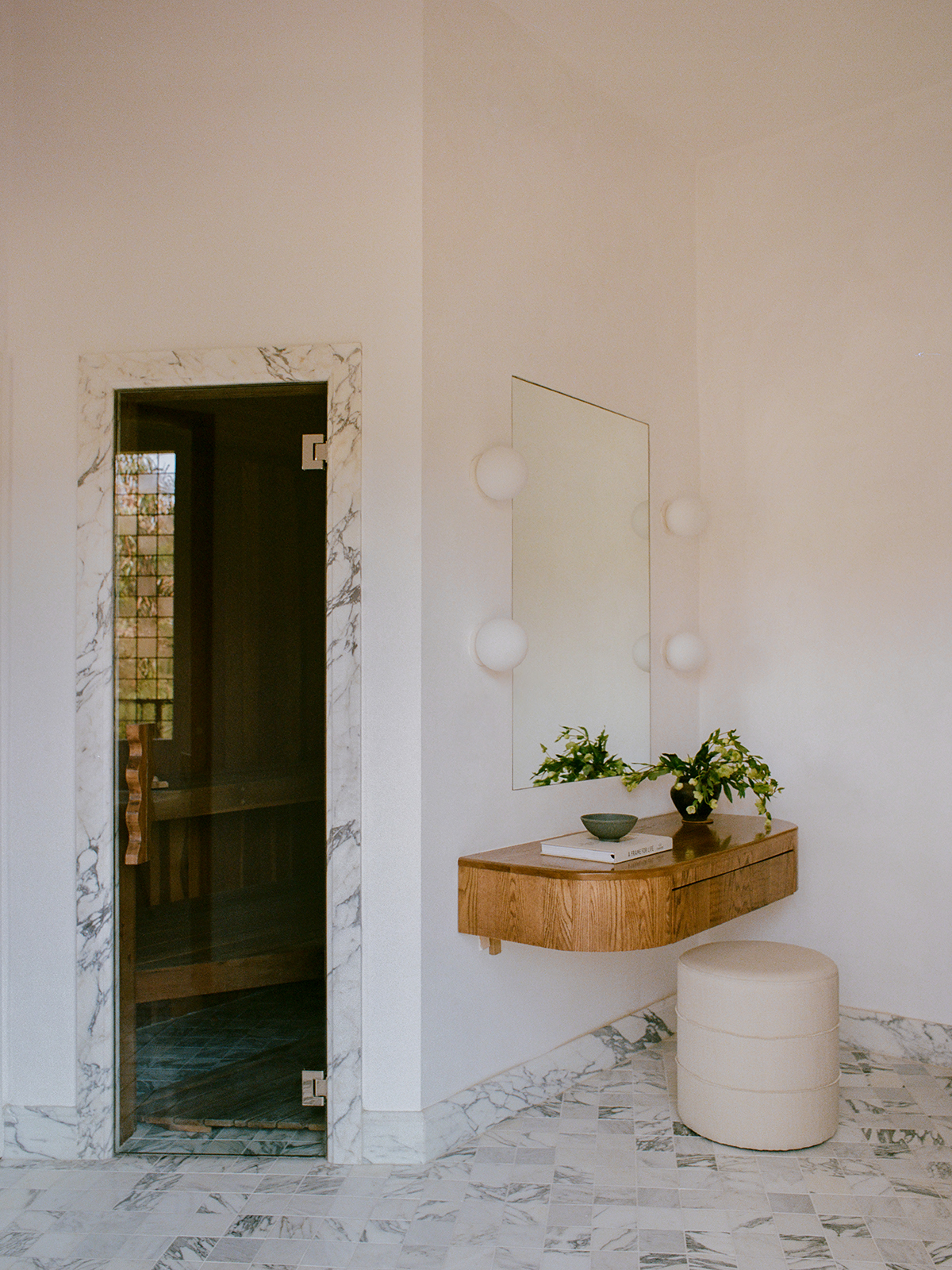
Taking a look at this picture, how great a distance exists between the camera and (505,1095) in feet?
10.8

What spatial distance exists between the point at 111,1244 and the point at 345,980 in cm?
85

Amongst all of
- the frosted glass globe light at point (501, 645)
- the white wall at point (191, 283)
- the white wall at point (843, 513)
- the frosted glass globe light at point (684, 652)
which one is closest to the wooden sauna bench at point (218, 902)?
the white wall at point (191, 283)

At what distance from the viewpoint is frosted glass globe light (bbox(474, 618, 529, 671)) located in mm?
3164

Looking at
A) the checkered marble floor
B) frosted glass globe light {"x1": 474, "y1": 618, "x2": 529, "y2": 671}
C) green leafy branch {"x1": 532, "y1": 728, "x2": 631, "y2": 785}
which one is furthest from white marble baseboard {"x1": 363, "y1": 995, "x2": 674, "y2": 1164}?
frosted glass globe light {"x1": 474, "y1": 618, "x2": 529, "y2": 671}

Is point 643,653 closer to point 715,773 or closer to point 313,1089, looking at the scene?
point 715,773

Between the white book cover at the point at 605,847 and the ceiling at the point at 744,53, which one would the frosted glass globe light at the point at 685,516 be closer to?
the white book cover at the point at 605,847

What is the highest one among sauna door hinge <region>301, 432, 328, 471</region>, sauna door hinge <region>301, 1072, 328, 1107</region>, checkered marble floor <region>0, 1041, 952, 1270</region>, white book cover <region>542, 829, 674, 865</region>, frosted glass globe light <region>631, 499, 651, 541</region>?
sauna door hinge <region>301, 432, 328, 471</region>

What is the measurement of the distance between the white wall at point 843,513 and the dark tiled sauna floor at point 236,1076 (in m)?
1.98

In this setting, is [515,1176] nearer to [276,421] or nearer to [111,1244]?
[111,1244]

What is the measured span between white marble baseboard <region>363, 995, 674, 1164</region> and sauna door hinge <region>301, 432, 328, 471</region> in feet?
6.22

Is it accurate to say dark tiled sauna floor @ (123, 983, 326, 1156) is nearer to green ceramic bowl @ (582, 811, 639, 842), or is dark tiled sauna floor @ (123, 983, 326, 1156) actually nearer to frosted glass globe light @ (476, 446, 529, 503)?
green ceramic bowl @ (582, 811, 639, 842)

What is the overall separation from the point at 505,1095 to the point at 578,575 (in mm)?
1737

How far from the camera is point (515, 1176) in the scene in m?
2.92

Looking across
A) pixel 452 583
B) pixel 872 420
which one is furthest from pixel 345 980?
pixel 872 420
